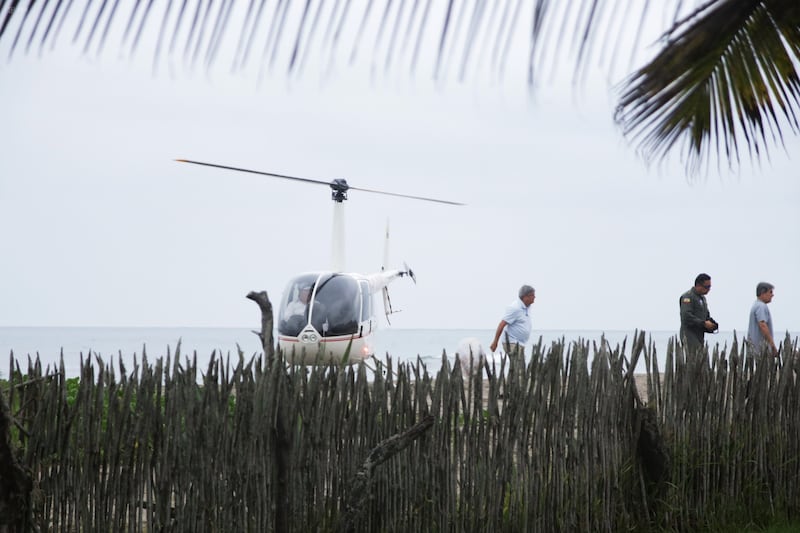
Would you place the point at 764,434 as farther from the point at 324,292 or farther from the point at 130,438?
the point at 324,292

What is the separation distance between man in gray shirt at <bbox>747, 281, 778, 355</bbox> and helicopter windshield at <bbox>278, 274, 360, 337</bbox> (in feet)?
21.3

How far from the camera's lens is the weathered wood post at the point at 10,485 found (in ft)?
9.98

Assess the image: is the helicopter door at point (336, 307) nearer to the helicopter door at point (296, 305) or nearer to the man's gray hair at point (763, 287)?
the helicopter door at point (296, 305)

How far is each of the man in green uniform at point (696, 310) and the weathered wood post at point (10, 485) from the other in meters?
6.78

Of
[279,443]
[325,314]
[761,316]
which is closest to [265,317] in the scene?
[279,443]

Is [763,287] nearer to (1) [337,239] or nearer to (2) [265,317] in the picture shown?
(2) [265,317]

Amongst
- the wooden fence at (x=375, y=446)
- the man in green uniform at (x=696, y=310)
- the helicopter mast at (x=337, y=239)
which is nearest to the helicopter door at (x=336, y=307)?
the helicopter mast at (x=337, y=239)

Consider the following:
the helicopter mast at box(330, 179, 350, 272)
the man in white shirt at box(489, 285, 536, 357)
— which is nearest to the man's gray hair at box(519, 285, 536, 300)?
the man in white shirt at box(489, 285, 536, 357)

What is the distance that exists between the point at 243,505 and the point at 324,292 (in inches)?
369

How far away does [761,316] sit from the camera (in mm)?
8172

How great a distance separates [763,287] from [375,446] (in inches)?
235

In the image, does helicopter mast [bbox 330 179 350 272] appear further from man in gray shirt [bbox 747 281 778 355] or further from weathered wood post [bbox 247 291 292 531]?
weathered wood post [bbox 247 291 292 531]

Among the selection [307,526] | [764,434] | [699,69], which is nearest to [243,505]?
[307,526]

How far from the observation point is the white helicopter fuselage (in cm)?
1273
